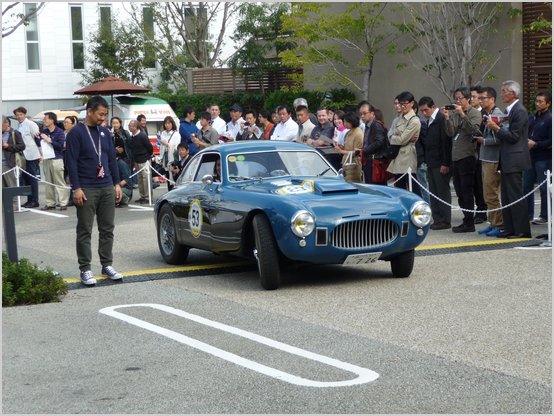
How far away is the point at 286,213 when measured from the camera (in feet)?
24.3

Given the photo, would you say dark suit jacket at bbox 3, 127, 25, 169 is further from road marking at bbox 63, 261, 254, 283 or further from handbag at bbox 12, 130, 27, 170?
road marking at bbox 63, 261, 254, 283

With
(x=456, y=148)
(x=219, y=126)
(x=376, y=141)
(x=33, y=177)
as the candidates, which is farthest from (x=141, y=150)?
(x=456, y=148)

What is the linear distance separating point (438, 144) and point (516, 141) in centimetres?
164

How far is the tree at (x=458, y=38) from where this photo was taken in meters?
18.9

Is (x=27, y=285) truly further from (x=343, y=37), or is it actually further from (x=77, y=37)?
(x=77, y=37)

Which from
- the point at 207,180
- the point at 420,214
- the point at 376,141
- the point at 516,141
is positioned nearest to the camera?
the point at 420,214

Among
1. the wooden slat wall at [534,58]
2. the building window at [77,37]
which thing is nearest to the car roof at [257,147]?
the wooden slat wall at [534,58]

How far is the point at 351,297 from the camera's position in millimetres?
7223

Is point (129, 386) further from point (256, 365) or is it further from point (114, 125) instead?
point (114, 125)

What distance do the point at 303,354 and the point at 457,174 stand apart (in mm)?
6848

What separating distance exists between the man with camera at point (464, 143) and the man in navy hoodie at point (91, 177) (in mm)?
5132

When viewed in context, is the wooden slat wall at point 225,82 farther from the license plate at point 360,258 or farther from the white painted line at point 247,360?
the white painted line at point 247,360

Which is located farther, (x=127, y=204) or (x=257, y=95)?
(x=257, y=95)

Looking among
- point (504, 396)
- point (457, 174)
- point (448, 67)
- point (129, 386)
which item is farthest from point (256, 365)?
point (448, 67)
